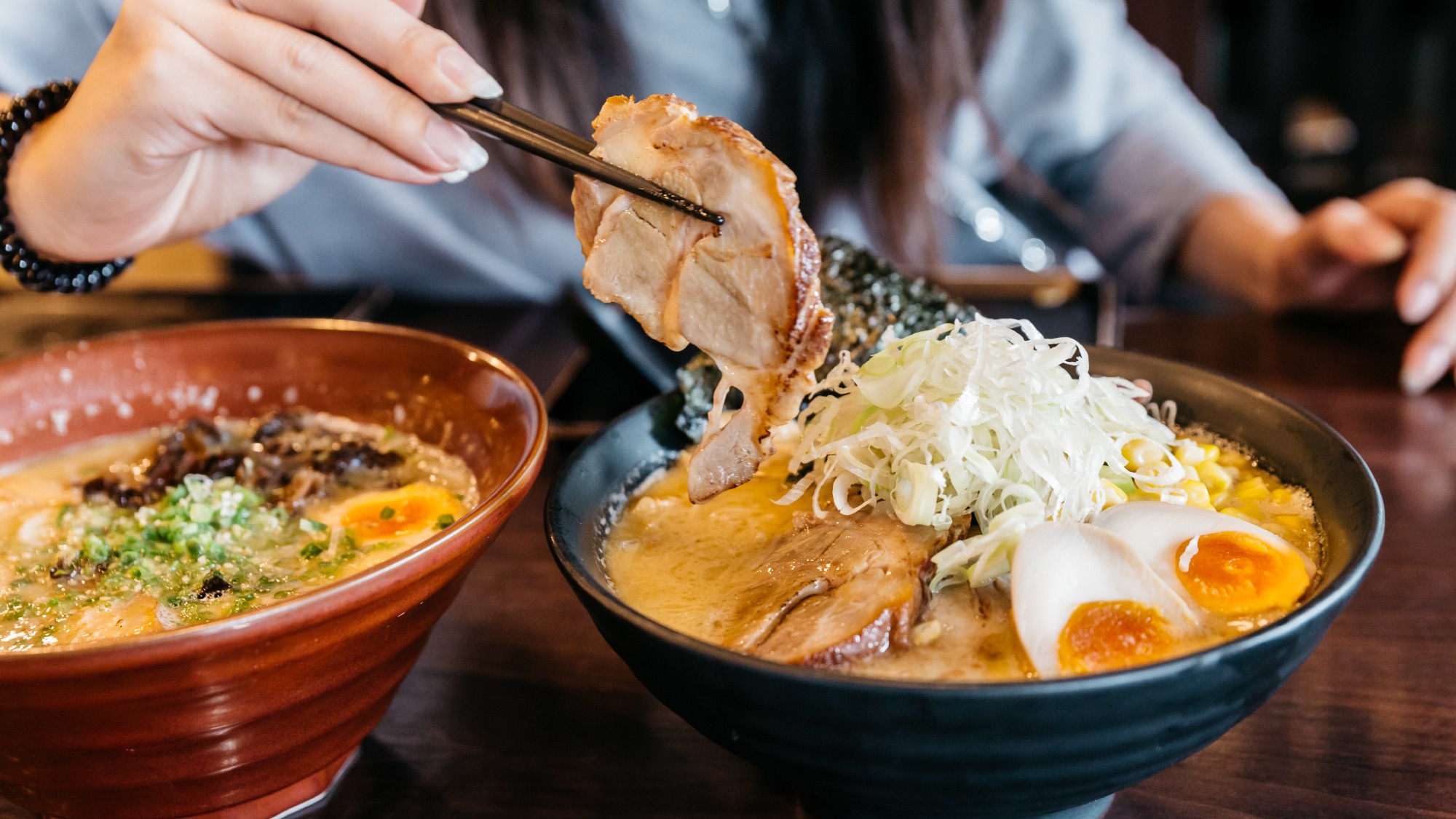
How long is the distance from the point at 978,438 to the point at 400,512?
79cm

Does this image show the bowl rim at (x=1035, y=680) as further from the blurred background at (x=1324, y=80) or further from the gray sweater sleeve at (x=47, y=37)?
the blurred background at (x=1324, y=80)

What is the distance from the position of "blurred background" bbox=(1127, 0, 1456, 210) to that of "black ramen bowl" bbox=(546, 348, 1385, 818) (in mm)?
5364

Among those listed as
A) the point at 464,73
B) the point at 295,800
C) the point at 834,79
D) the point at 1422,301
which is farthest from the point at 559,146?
the point at 1422,301

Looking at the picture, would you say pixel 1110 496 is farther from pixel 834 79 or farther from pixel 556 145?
pixel 834 79

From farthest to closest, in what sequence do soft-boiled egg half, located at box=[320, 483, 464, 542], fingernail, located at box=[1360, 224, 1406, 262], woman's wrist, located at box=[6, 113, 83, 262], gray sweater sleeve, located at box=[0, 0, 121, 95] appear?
gray sweater sleeve, located at box=[0, 0, 121, 95] → fingernail, located at box=[1360, 224, 1406, 262] → woman's wrist, located at box=[6, 113, 83, 262] → soft-boiled egg half, located at box=[320, 483, 464, 542]

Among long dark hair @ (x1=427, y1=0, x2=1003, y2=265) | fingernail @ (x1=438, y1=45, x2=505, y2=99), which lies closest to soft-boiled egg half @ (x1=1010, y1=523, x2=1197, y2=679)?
fingernail @ (x1=438, y1=45, x2=505, y2=99)

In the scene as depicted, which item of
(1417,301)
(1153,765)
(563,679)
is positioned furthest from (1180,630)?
(1417,301)

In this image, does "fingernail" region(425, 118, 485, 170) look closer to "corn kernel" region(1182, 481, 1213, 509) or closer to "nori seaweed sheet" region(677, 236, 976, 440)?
"nori seaweed sheet" region(677, 236, 976, 440)

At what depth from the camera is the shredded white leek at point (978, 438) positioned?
3.64 ft

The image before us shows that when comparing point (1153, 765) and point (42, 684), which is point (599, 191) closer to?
point (42, 684)

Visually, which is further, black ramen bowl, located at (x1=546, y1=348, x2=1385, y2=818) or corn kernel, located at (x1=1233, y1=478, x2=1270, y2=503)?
corn kernel, located at (x1=1233, y1=478, x2=1270, y2=503)

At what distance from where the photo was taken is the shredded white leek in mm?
1110

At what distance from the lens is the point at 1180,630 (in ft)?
3.16

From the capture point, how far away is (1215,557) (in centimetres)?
105
